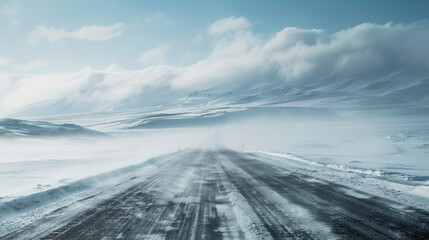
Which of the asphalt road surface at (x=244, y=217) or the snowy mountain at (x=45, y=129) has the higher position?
the snowy mountain at (x=45, y=129)

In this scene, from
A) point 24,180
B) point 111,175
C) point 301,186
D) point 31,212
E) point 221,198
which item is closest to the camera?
point 31,212

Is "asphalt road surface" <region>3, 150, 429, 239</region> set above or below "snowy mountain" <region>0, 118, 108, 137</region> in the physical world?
below

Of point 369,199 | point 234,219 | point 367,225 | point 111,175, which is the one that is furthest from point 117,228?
point 111,175

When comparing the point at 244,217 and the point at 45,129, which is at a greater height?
the point at 45,129

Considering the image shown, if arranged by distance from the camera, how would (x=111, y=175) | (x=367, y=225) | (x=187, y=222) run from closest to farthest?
(x=367, y=225), (x=187, y=222), (x=111, y=175)

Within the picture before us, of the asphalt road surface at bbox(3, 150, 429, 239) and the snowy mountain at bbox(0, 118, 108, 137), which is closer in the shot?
the asphalt road surface at bbox(3, 150, 429, 239)

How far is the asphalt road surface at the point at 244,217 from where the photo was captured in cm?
499

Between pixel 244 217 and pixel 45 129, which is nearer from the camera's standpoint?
pixel 244 217

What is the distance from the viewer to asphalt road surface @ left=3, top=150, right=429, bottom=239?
499cm

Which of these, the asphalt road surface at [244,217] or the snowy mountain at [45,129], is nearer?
the asphalt road surface at [244,217]

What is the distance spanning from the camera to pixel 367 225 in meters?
5.27

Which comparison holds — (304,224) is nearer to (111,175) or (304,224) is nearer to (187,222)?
(187,222)

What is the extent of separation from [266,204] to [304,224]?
172 cm

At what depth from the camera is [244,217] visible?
5.95 meters
